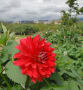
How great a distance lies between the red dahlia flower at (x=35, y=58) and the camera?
574 millimetres

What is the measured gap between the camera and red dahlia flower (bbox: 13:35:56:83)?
0.57m

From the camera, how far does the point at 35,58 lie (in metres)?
0.60

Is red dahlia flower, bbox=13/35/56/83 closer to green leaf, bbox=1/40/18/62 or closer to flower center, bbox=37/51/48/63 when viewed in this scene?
flower center, bbox=37/51/48/63

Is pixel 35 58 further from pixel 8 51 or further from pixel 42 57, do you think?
pixel 8 51

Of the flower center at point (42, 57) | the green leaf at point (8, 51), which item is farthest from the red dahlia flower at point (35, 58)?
the green leaf at point (8, 51)

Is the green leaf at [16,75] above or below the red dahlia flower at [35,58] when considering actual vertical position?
below

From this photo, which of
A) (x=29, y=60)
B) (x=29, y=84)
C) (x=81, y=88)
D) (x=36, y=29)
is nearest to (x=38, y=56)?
(x=29, y=60)

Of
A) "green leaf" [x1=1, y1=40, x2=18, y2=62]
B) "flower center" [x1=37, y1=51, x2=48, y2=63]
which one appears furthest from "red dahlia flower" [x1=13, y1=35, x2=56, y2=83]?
"green leaf" [x1=1, y1=40, x2=18, y2=62]

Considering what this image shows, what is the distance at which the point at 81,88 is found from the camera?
2.82 feet

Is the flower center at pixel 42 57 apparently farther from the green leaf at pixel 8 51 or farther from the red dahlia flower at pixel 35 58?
the green leaf at pixel 8 51

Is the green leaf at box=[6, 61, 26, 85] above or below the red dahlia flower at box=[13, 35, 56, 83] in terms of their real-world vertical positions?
below

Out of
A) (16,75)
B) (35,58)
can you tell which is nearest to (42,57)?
(35,58)

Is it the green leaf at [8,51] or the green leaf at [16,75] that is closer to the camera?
the green leaf at [16,75]

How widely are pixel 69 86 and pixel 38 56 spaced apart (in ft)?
0.85
